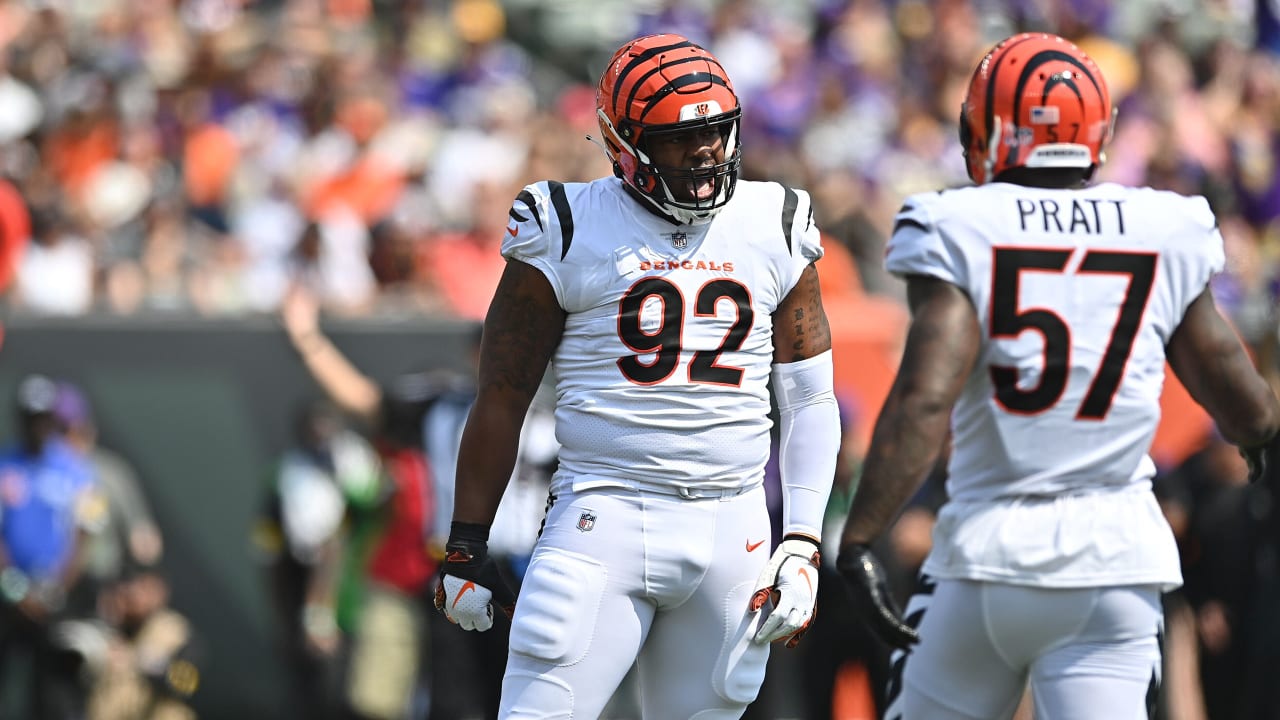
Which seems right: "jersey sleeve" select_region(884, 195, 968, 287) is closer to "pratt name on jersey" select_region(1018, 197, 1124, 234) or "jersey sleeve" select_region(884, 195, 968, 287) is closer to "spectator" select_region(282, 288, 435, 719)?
"pratt name on jersey" select_region(1018, 197, 1124, 234)

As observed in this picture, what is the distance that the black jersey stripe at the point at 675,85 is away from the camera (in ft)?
14.0

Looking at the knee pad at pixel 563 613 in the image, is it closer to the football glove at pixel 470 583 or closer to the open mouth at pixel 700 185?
the football glove at pixel 470 583

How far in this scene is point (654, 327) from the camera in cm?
423

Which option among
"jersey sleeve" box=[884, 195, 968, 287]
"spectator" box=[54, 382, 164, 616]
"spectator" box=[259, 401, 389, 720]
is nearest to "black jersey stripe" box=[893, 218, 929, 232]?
"jersey sleeve" box=[884, 195, 968, 287]

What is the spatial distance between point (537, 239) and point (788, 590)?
96 cm

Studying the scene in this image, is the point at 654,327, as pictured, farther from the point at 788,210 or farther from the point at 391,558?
the point at 391,558

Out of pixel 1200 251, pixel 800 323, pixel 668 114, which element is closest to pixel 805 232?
pixel 800 323

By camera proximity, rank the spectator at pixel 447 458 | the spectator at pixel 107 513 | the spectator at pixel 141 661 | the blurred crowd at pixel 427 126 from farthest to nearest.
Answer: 1. the blurred crowd at pixel 427 126
2. the spectator at pixel 107 513
3. the spectator at pixel 141 661
4. the spectator at pixel 447 458

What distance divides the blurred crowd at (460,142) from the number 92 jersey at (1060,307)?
10.3 feet

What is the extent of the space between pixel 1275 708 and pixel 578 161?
5.24 metres

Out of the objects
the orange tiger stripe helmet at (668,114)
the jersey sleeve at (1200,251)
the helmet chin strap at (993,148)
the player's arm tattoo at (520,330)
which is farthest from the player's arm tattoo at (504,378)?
the jersey sleeve at (1200,251)

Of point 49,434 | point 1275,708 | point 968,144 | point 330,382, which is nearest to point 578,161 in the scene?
point 330,382

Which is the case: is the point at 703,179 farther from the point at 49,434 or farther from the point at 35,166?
the point at 35,166

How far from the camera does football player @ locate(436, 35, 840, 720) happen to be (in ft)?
13.8
